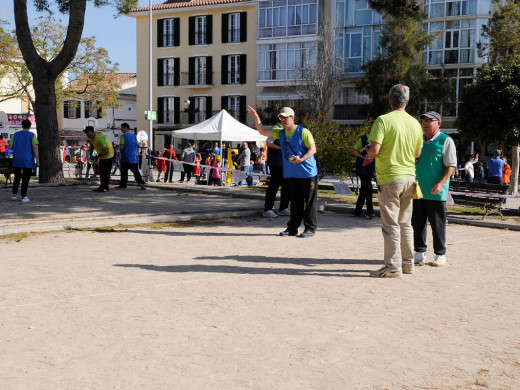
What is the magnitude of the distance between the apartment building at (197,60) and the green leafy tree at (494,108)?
115ft

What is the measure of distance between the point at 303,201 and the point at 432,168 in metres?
2.56

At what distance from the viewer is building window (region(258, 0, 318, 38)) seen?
156 feet

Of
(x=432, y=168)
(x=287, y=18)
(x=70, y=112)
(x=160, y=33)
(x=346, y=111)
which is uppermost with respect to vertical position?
(x=287, y=18)

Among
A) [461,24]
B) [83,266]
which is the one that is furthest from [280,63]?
[83,266]

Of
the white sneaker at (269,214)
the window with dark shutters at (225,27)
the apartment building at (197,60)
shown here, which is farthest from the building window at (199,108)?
the white sneaker at (269,214)

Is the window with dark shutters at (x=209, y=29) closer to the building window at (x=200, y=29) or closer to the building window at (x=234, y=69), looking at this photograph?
the building window at (x=200, y=29)

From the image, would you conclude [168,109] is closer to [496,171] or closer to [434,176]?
[496,171]

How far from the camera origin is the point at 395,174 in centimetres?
667

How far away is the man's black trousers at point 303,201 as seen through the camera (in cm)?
928

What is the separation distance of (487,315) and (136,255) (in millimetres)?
4070

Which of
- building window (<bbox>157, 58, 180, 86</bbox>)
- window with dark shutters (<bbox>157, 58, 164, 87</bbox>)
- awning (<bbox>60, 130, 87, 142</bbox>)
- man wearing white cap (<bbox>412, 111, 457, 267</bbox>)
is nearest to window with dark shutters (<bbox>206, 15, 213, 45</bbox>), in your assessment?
building window (<bbox>157, 58, 180, 86</bbox>)

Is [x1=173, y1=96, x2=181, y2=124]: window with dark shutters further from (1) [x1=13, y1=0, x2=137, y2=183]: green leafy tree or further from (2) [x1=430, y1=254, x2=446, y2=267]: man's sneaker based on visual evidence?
(2) [x1=430, y1=254, x2=446, y2=267]: man's sneaker

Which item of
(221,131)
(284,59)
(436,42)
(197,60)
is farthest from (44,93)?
(197,60)

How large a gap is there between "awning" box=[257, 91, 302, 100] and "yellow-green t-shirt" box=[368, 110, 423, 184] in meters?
40.5
